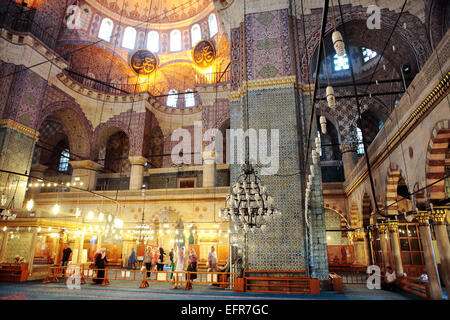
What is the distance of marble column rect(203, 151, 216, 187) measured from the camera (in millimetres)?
12844

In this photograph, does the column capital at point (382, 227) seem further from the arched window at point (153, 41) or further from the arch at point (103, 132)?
the arched window at point (153, 41)

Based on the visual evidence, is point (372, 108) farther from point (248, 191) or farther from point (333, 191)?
point (248, 191)

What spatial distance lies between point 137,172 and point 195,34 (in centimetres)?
911

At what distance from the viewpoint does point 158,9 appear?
17.5 meters

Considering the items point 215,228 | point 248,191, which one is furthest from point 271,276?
point 215,228

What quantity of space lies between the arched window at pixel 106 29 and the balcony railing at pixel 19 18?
428 centimetres

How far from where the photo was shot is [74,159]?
593 inches

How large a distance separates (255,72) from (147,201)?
27.6 feet

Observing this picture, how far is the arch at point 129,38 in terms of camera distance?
675 inches

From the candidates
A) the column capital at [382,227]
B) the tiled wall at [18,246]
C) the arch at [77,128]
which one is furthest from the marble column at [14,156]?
the column capital at [382,227]

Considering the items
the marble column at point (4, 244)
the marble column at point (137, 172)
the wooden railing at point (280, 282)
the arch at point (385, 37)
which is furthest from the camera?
the marble column at point (137, 172)

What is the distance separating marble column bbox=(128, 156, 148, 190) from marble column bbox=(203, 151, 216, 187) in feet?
11.5
